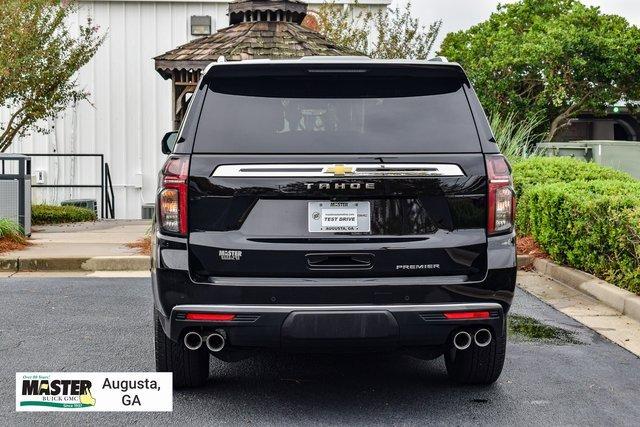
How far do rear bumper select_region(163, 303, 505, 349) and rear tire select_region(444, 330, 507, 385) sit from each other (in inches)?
29.9

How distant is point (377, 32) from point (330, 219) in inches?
727

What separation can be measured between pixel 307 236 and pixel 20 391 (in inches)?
80.9

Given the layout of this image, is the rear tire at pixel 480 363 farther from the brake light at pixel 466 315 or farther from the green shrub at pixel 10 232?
the green shrub at pixel 10 232

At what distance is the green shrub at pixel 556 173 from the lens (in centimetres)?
1179

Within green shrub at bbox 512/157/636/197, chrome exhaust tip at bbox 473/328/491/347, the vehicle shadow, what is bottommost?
the vehicle shadow

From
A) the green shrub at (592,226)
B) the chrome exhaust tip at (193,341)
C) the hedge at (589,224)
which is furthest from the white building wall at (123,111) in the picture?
the chrome exhaust tip at (193,341)

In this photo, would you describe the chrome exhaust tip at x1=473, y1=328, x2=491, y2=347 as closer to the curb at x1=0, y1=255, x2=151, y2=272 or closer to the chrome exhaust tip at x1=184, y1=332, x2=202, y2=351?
the chrome exhaust tip at x1=184, y1=332, x2=202, y2=351

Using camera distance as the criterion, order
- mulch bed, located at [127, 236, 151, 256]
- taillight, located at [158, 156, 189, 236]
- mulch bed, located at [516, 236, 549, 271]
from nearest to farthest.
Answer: taillight, located at [158, 156, 189, 236]
mulch bed, located at [516, 236, 549, 271]
mulch bed, located at [127, 236, 151, 256]

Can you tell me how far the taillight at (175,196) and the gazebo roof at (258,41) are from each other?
8459mm

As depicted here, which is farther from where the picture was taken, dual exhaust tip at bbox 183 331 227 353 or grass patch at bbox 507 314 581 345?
grass patch at bbox 507 314 581 345

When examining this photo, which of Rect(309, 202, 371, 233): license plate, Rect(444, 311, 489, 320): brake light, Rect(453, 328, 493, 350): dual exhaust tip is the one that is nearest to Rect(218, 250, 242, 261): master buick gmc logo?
Rect(309, 202, 371, 233): license plate

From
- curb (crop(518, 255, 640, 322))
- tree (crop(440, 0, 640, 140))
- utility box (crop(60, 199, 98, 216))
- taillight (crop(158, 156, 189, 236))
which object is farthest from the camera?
tree (crop(440, 0, 640, 140))

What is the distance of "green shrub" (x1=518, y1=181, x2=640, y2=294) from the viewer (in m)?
8.08

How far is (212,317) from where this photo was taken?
454cm
